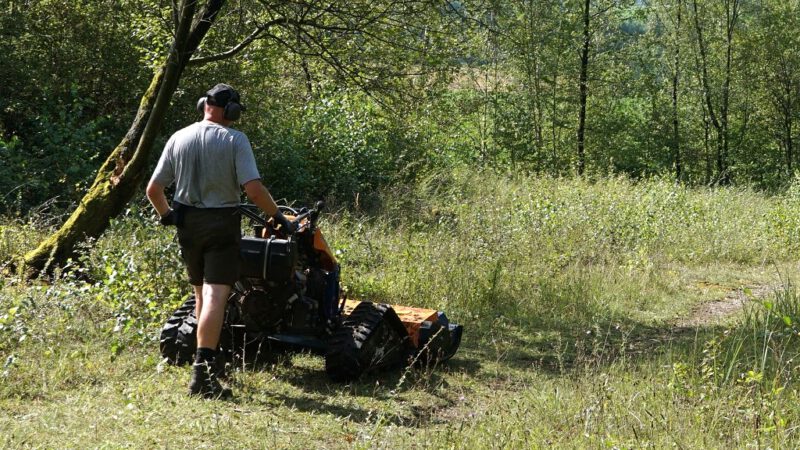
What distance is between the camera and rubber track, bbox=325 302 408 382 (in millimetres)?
6258

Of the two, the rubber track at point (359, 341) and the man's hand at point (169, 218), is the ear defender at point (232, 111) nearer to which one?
the man's hand at point (169, 218)

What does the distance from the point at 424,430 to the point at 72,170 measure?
791cm

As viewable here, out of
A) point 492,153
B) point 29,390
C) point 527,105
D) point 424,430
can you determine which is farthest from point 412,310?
point 527,105

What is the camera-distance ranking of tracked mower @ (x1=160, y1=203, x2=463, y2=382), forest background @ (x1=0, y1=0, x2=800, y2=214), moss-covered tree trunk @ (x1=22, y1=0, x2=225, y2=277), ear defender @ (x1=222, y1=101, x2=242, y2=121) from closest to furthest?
ear defender @ (x1=222, y1=101, x2=242, y2=121), tracked mower @ (x1=160, y1=203, x2=463, y2=382), moss-covered tree trunk @ (x1=22, y1=0, x2=225, y2=277), forest background @ (x1=0, y1=0, x2=800, y2=214)

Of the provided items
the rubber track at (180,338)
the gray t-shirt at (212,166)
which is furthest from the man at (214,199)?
the rubber track at (180,338)

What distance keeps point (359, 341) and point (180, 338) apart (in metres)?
1.16

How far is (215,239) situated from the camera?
18.9ft

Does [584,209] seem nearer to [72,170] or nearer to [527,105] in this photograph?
[72,170]

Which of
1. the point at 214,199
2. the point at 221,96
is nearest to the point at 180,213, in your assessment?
the point at 214,199

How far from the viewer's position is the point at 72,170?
11.7 metres

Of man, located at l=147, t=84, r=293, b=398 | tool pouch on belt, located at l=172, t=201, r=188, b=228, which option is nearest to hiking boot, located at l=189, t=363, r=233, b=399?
man, located at l=147, t=84, r=293, b=398

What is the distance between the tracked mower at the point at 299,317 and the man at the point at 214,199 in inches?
7.0

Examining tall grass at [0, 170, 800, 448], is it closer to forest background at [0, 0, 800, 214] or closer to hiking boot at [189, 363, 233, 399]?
hiking boot at [189, 363, 233, 399]

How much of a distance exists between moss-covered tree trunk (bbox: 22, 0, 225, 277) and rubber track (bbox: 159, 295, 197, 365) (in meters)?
2.76
